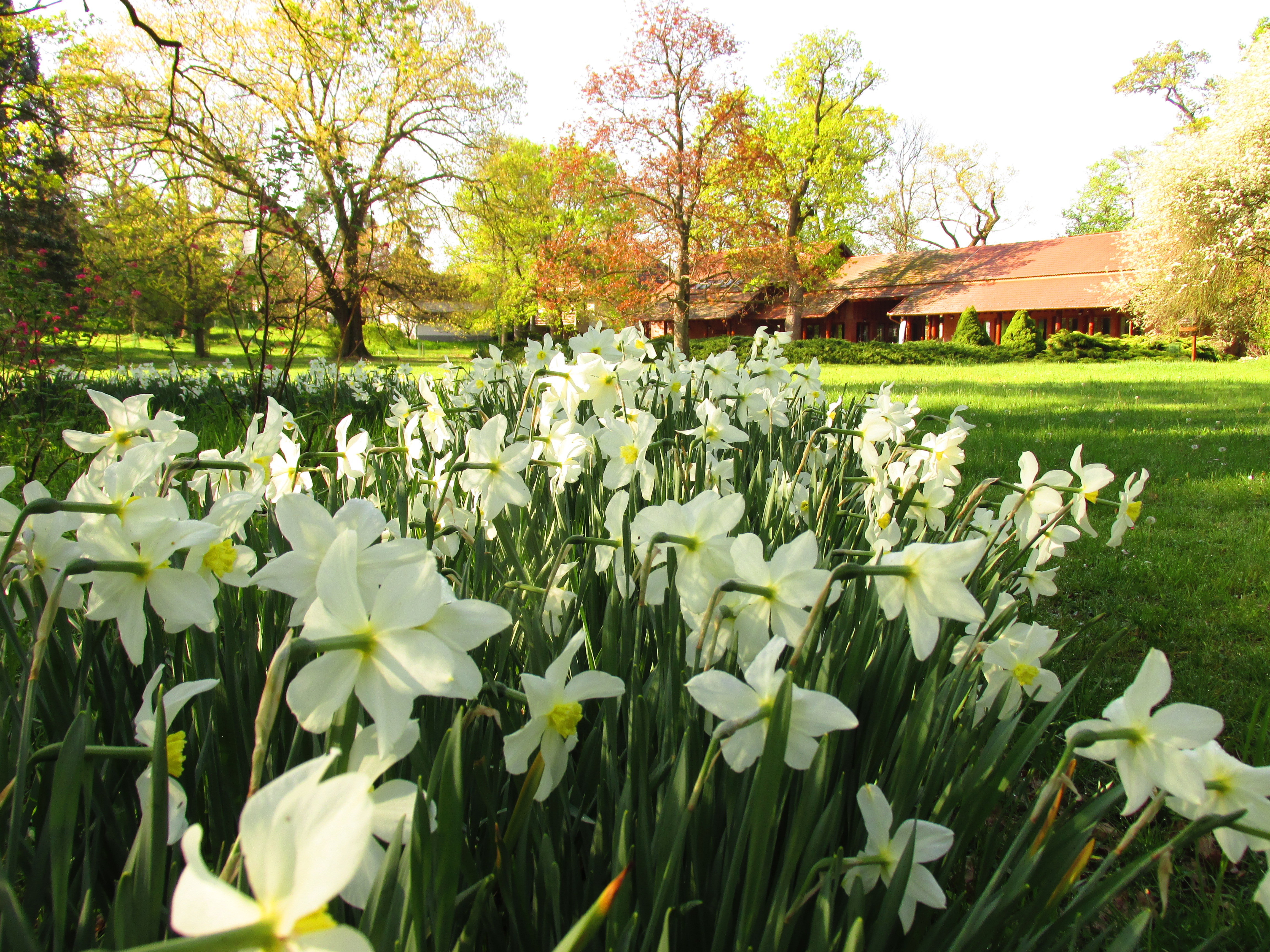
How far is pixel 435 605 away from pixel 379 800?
0.67ft

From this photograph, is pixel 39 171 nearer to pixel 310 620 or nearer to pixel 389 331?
pixel 389 331

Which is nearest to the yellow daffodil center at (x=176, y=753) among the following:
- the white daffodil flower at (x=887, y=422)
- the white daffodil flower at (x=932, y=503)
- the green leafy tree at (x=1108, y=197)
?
the white daffodil flower at (x=932, y=503)

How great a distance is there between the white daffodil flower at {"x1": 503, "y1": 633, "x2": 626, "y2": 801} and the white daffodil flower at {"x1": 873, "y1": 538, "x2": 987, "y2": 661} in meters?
0.37

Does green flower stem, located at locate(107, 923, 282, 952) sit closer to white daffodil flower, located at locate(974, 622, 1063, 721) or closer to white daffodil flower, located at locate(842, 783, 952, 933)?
white daffodil flower, located at locate(842, 783, 952, 933)

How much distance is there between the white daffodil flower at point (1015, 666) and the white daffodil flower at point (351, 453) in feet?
4.85

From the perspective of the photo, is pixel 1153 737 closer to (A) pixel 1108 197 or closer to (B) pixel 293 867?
(B) pixel 293 867

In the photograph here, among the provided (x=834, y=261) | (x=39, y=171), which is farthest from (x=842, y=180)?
(x=39, y=171)

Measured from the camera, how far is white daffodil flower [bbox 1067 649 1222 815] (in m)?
0.77

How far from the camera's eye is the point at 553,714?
2.84 ft

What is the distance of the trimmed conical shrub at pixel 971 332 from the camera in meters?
26.7

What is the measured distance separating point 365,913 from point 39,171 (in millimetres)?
8970

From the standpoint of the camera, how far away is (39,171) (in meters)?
6.84

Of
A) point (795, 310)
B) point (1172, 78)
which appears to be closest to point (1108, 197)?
point (1172, 78)

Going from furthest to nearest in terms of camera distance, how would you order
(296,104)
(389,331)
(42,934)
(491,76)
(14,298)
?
(491,76) < (296,104) < (389,331) < (14,298) < (42,934)
